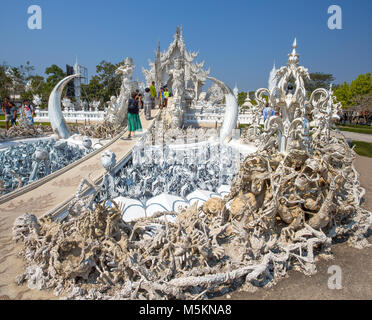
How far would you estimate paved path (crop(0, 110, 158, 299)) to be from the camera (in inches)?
109

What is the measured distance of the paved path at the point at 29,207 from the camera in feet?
9.12

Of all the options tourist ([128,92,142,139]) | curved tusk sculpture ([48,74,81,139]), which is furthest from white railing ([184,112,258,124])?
curved tusk sculpture ([48,74,81,139])

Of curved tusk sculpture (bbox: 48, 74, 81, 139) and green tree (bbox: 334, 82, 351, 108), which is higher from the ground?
green tree (bbox: 334, 82, 351, 108)

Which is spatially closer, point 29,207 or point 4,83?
point 29,207

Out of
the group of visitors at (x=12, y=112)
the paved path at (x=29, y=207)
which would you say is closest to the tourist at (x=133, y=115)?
the paved path at (x=29, y=207)

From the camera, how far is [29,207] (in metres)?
4.37

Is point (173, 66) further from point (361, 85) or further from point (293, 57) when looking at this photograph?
point (361, 85)

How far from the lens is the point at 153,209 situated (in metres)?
4.85

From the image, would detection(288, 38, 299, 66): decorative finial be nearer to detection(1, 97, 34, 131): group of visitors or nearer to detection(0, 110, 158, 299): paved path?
detection(0, 110, 158, 299): paved path

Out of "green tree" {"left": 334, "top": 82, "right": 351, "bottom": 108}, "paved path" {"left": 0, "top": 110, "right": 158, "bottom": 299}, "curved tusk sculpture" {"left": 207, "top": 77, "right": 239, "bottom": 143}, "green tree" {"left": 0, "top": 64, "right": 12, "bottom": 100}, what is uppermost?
"green tree" {"left": 0, "top": 64, "right": 12, "bottom": 100}

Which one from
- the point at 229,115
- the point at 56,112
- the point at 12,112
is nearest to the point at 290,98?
the point at 229,115

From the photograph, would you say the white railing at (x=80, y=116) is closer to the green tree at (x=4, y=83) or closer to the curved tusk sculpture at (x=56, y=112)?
the curved tusk sculpture at (x=56, y=112)

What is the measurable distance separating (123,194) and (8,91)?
33.4 metres
